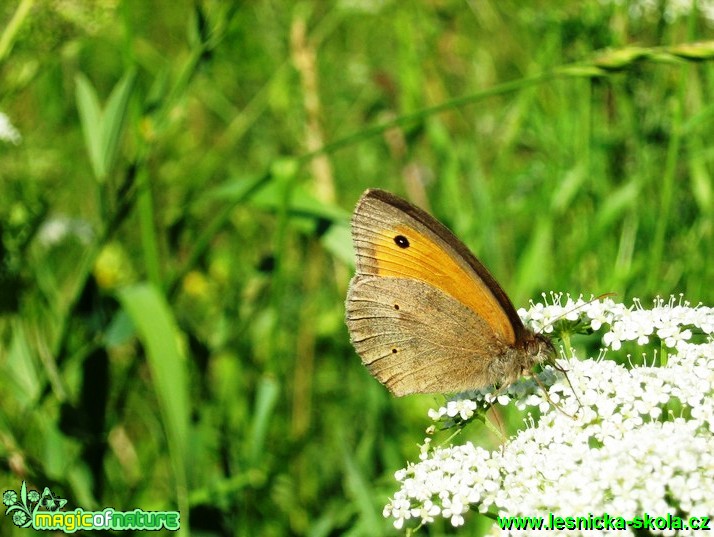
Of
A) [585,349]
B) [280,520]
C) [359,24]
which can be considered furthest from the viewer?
[359,24]

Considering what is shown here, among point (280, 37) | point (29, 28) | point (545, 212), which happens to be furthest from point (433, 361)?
point (280, 37)

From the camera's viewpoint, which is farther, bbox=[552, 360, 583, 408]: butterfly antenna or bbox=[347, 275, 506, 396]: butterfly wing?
bbox=[347, 275, 506, 396]: butterfly wing

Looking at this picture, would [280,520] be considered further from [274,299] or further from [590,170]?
[590,170]

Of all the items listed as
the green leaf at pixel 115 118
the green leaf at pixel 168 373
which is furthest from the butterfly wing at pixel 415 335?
the green leaf at pixel 115 118

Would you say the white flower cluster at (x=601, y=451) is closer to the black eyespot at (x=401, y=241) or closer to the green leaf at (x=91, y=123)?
the black eyespot at (x=401, y=241)

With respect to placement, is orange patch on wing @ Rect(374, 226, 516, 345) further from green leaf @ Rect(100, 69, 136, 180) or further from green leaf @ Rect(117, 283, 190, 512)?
green leaf @ Rect(100, 69, 136, 180)

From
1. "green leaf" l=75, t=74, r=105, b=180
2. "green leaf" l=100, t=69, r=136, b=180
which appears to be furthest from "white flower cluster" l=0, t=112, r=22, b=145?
"green leaf" l=100, t=69, r=136, b=180
